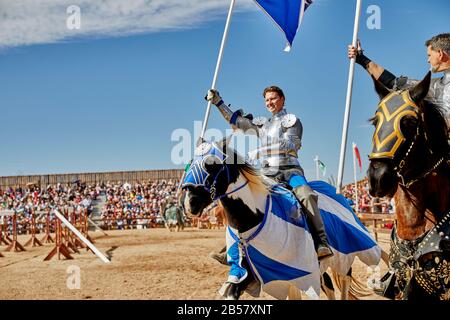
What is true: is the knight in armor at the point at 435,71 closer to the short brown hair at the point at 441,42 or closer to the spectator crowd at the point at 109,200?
the short brown hair at the point at 441,42

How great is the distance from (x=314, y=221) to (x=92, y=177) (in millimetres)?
37130

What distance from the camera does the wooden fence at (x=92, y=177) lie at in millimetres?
39469

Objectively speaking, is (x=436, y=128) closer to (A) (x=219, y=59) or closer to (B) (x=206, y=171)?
(B) (x=206, y=171)

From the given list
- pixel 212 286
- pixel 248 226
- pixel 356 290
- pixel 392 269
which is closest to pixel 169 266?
pixel 212 286

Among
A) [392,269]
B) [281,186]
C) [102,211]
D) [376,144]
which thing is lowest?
[102,211]

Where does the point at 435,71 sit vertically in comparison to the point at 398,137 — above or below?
above

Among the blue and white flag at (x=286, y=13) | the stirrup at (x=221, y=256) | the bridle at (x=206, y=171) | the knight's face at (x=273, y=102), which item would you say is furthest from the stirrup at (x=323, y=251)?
the blue and white flag at (x=286, y=13)

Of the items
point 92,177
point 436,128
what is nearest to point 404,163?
point 436,128

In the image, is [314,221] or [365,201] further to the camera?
[365,201]

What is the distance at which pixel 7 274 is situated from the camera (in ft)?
38.1

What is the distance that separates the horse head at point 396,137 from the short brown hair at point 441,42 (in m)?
0.64

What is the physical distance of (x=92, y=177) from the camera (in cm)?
4025
